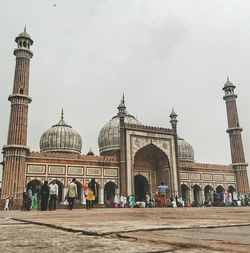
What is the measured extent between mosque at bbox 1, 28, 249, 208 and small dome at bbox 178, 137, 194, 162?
0.16m

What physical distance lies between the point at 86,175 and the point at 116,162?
2687 mm

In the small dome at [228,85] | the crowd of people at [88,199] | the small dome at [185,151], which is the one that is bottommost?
the crowd of people at [88,199]

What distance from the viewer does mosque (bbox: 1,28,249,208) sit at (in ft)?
70.4

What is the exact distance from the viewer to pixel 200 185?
28.2 metres

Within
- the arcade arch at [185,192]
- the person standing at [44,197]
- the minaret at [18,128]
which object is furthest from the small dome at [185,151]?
the person standing at [44,197]

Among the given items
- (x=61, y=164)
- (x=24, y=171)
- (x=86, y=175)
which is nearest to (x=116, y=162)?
(x=86, y=175)

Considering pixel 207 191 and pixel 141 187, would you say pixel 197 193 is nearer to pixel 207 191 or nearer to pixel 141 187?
pixel 207 191

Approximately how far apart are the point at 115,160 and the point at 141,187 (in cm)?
522

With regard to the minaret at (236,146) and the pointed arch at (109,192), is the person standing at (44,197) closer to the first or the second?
the pointed arch at (109,192)

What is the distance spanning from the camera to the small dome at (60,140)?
27.8 m

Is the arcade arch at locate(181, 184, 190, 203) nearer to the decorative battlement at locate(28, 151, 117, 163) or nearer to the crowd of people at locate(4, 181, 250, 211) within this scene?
the crowd of people at locate(4, 181, 250, 211)

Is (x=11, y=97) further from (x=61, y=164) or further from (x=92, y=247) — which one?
(x=92, y=247)

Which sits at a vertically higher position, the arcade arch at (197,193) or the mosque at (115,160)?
the mosque at (115,160)

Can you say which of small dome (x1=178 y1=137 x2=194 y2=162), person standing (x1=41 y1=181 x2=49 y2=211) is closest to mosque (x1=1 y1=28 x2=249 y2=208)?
small dome (x1=178 y1=137 x2=194 y2=162)
